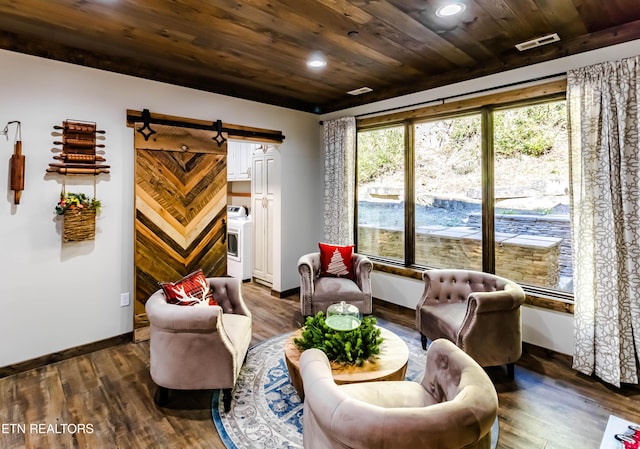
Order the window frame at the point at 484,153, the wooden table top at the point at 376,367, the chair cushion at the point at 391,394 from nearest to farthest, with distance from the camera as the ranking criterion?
the chair cushion at the point at 391,394 → the wooden table top at the point at 376,367 → the window frame at the point at 484,153

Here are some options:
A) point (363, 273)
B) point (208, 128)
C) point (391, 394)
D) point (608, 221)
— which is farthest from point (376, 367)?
point (208, 128)

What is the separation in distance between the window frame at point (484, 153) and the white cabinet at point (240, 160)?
1.95m

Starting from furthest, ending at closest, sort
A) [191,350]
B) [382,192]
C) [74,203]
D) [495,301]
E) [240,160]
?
[240,160] < [382,192] < [74,203] < [495,301] < [191,350]

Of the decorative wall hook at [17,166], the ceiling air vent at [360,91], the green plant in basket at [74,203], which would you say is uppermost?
the ceiling air vent at [360,91]

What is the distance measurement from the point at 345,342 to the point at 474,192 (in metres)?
2.43

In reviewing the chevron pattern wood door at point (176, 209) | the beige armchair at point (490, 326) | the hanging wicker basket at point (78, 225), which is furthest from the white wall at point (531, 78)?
the hanging wicker basket at point (78, 225)

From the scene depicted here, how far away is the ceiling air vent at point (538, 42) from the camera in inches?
112

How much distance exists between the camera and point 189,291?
2715 mm

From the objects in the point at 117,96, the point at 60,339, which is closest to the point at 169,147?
the point at 117,96

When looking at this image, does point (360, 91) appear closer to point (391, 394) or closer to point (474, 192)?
point (474, 192)

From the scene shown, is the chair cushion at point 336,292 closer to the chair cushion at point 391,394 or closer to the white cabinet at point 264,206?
the white cabinet at point 264,206

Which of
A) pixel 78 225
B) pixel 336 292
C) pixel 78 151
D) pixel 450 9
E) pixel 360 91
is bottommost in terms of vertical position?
pixel 336 292

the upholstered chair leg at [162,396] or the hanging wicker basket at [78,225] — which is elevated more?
the hanging wicker basket at [78,225]

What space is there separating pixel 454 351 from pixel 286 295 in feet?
11.4
